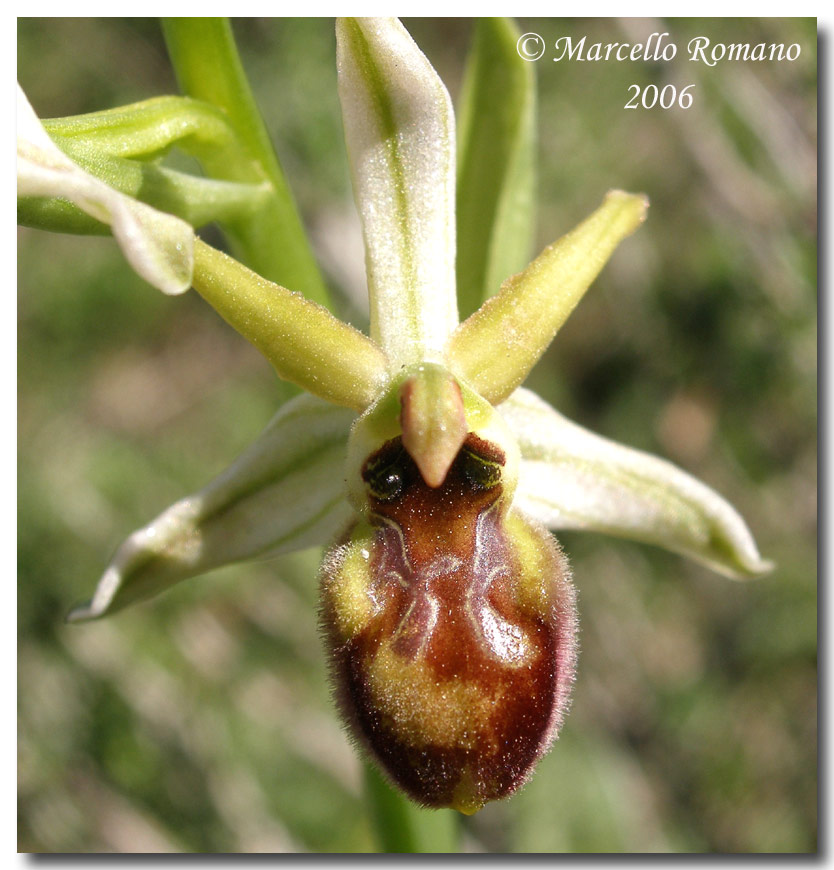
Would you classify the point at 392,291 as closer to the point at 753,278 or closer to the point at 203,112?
the point at 203,112

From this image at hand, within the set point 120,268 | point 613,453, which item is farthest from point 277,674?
point 613,453

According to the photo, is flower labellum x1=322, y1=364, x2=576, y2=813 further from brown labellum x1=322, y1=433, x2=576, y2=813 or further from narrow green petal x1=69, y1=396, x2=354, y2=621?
narrow green petal x1=69, y1=396, x2=354, y2=621

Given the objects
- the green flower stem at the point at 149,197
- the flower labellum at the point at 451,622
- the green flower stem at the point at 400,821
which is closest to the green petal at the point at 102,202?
the green flower stem at the point at 149,197

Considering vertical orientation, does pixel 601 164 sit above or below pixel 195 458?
above

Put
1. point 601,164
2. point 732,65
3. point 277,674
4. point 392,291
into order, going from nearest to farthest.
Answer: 1. point 392,291
2. point 732,65
3. point 277,674
4. point 601,164

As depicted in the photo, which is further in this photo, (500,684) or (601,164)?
(601,164)

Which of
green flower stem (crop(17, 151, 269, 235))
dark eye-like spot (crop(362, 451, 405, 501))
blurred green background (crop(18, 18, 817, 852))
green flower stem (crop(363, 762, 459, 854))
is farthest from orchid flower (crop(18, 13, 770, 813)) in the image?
blurred green background (crop(18, 18, 817, 852))
